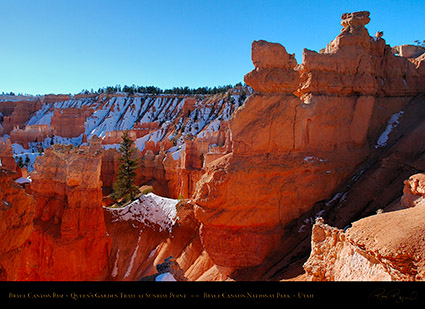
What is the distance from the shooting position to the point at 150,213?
1747 cm

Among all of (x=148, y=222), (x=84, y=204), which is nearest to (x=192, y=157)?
(x=148, y=222)

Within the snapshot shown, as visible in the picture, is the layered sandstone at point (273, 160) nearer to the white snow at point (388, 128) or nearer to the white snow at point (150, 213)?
the white snow at point (388, 128)

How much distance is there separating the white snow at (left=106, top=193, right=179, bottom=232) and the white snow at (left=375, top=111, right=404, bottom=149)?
10.2 m

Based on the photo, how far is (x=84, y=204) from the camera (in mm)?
13188

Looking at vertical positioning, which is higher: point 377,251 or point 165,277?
point 377,251

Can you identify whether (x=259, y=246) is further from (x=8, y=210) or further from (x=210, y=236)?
(x=8, y=210)
